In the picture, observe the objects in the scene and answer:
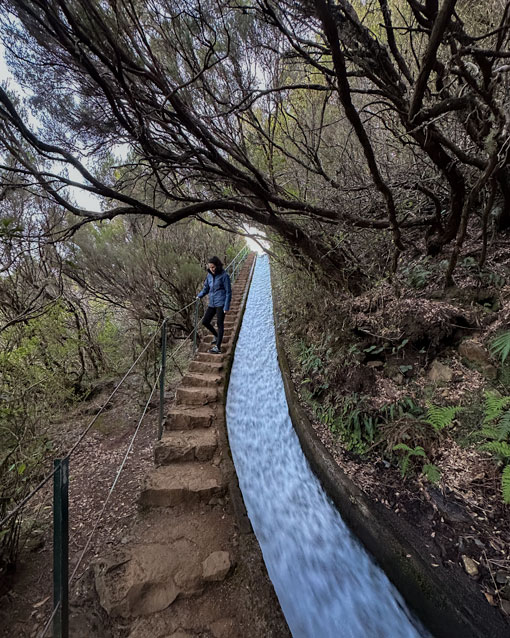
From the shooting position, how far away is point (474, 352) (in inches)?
143

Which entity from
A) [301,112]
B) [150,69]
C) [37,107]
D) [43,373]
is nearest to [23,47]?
[37,107]

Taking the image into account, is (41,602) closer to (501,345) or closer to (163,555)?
(163,555)

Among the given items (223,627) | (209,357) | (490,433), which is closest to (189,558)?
(223,627)

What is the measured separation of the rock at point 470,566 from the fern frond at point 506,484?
0.57 meters

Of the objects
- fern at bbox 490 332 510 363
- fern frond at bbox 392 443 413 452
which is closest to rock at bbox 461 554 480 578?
fern frond at bbox 392 443 413 452

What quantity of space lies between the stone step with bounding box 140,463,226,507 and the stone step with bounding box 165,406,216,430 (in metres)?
0.72

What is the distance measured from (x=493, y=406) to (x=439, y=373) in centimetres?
90

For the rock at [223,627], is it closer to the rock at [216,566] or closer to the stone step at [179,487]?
the rock at [216,566]

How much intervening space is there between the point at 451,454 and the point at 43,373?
5050 millimetres

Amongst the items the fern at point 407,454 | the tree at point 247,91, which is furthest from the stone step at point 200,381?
the fern at point 407,454

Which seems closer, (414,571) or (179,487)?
(414,571)

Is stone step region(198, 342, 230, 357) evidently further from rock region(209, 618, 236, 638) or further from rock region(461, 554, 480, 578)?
rock region(461, 554, 480, 578)

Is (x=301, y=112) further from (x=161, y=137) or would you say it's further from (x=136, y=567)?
(x=136, y=567)

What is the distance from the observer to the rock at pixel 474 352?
3537 mm
